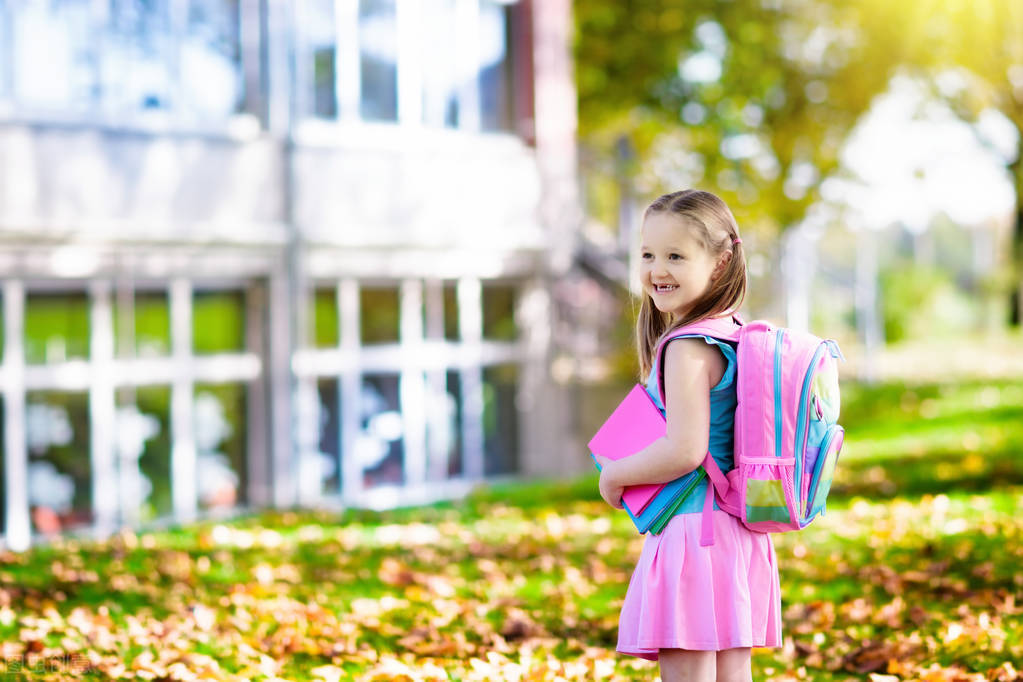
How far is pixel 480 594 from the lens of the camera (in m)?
6.88

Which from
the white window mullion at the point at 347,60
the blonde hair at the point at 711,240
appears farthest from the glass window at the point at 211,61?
the blonde hair at the point at 711,240

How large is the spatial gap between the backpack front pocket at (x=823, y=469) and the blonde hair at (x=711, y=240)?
1.41 ft

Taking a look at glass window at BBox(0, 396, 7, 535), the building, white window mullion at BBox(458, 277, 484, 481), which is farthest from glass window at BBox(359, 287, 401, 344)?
glass window at BBox(0, 396, 7, 535)

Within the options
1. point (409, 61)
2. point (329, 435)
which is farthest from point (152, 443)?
point (409, 61)

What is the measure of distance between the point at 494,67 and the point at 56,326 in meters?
6.02

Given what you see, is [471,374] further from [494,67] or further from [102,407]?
[102,407]

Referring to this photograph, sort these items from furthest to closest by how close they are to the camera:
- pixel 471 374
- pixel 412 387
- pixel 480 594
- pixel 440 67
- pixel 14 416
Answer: pixel 471 374 → pixel 440 67 → pixel 412 387 → pixel 14 416 → pixel 480 594

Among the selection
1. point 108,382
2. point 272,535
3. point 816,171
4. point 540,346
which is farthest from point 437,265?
point 816,171

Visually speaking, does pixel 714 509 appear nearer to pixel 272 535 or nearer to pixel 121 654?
pixel 121 654

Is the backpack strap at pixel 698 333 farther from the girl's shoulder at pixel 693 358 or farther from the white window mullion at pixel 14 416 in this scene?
the white window mullion at pixel 14 416

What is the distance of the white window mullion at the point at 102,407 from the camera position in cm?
1123

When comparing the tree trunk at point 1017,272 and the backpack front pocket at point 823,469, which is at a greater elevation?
the tree trunk at point 1017,272

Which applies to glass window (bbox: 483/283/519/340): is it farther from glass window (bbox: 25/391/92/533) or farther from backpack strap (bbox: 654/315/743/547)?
backpack strap (bbox: 654/315/743/547)

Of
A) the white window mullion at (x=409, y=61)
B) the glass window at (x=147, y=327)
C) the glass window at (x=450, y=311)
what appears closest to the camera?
the glass window at (x=147, y=327)
